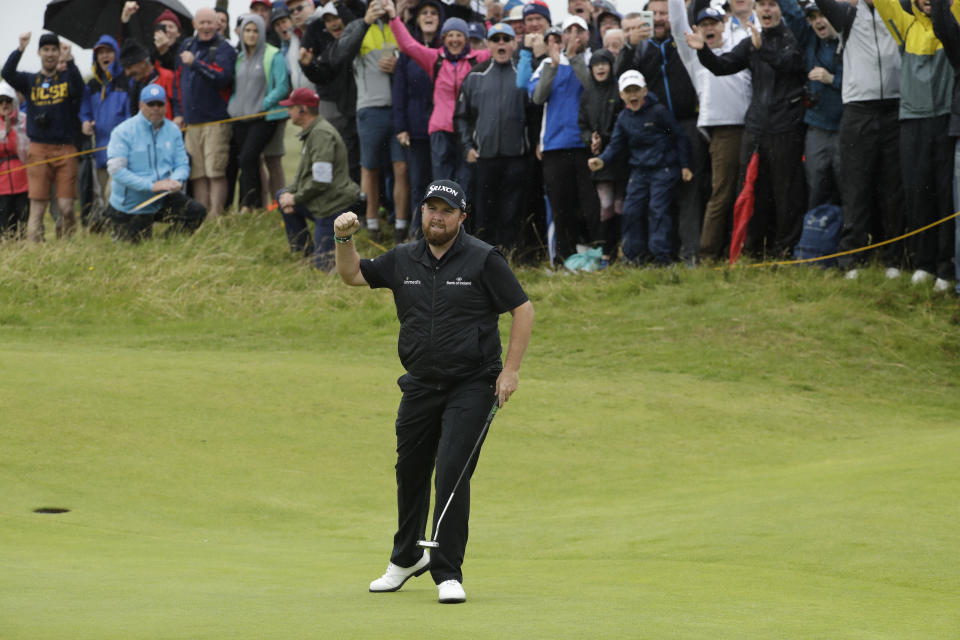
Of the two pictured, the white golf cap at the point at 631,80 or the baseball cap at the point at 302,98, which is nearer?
the white golf cap at the point at 631,80

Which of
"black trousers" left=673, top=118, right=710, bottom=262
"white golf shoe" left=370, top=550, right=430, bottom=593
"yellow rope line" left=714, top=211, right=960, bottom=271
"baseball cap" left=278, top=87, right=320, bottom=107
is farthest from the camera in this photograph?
"baseball cap" left=278, top=87, right=320, bottom=107

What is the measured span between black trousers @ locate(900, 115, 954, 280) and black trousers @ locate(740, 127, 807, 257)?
4.20ft

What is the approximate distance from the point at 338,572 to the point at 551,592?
1.40 metres

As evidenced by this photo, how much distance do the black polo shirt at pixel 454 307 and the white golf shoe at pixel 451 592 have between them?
1.00 meters

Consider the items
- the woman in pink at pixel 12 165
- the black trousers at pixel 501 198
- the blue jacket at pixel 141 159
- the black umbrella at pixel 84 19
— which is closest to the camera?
the black trousers at pixel 501 198

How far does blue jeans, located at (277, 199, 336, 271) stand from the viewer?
17.8m

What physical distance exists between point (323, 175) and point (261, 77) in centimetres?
277

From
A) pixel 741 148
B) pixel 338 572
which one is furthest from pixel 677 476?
pixel 741 148

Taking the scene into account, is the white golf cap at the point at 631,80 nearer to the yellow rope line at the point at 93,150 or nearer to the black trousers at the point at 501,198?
the black trousers at the point at 501,198

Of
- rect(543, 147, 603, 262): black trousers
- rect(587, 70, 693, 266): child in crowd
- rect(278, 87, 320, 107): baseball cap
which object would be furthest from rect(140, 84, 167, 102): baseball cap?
rect(587, 70, 693, 266): child in crowd

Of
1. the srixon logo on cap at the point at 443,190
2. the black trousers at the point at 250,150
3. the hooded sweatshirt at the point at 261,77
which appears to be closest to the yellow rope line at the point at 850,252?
the hooded sweatshirt at the point at 261,77

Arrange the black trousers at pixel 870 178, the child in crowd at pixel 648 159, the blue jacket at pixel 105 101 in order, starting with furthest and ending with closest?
the blue jacket at pixel 105 101 → the child in crowd at pixel 648 159 → the black trousers at pixel 870 178

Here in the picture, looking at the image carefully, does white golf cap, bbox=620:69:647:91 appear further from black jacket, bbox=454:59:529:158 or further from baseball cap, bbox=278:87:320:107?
baseball cap, bbox=278:87:320:107

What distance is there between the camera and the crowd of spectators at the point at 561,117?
1462 cm
